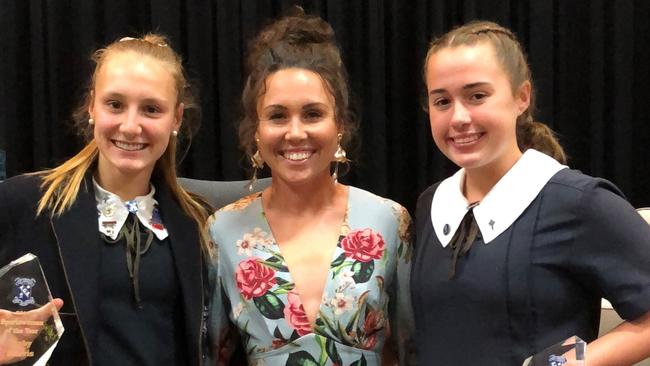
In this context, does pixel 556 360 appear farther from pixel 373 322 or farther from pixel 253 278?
pixel 253 278

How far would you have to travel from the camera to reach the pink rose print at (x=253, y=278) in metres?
1.66

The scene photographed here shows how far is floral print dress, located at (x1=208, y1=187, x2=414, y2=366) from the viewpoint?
1.62 metres

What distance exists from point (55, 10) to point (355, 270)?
202 cm

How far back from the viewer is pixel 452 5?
3.07 meters

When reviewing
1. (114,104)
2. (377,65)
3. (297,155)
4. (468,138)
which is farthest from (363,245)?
(377,65)

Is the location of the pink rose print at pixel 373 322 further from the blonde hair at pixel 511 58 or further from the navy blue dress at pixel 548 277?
the blonde hair at pixel 511 58

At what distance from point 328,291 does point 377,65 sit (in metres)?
1.57

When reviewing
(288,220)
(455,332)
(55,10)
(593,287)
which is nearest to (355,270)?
(288,220)

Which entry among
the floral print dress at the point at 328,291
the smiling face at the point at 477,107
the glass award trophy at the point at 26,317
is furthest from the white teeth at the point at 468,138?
the glass award trophy at the point at 26,317

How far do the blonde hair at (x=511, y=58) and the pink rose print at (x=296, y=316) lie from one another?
59 cm

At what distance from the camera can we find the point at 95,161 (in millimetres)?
1749

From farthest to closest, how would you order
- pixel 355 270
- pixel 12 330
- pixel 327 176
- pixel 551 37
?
pixel 551 37
pixel 327 176
pixel 355 270
pixel 12 330

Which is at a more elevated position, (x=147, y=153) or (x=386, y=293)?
(x=147, y=153)

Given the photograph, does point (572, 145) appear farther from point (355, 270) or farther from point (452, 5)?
point (355, 270)
